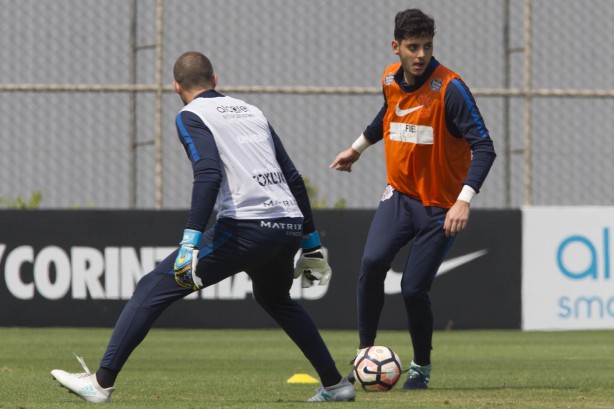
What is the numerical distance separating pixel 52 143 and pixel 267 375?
514 centimetres

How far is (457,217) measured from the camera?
746cm

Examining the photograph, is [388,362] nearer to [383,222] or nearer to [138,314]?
[383,222]

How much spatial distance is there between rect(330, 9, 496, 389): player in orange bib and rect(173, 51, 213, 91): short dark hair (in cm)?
143

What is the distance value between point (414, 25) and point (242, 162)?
158cm

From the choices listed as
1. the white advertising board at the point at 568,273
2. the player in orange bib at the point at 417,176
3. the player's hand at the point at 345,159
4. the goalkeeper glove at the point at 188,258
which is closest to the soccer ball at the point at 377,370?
the player in orange bib at the point at 417,176

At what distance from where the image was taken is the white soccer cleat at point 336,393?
7.04 m

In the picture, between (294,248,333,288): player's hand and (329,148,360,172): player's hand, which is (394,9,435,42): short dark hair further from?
(294,248,333,288): player's hand

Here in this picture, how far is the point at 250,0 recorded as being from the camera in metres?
13.5

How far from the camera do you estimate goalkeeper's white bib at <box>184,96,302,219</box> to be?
6.70 metres

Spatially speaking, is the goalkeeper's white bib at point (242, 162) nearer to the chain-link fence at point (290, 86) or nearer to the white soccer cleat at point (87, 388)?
the white soccer cleat at point (87, 388)

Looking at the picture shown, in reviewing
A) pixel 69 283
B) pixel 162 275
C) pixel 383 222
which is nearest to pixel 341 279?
pixel 69 283

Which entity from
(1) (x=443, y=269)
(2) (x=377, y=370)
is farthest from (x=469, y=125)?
(1) (x=443, y=269)

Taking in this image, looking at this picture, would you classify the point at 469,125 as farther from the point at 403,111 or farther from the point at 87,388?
the point at 87,388

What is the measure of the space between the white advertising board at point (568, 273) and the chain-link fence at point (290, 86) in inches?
20.7
